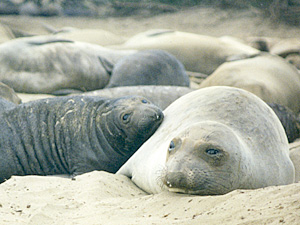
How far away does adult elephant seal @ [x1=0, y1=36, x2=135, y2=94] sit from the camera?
8.21m

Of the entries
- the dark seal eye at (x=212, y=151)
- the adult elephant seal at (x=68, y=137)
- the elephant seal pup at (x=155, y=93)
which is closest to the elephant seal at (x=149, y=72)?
the elephant seal pup at (x=155, y=93)

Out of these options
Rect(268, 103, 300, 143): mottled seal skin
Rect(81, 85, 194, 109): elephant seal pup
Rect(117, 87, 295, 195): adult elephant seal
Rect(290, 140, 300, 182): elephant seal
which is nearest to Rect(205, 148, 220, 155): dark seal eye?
Rect(117, 87, 295, 195): adult elephant seal

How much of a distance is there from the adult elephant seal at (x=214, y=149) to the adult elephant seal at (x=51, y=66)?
418 centimetres

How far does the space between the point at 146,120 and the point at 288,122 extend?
2.24 meters

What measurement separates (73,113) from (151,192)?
160 centimetres

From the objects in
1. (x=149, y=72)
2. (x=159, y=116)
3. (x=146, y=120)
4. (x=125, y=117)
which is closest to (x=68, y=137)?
(x=125, y=117)

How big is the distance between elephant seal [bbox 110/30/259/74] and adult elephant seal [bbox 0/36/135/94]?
5.13 feet

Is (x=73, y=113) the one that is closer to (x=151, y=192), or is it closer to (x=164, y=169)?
(x=151, y=192)

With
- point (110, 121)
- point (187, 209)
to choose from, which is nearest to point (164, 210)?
point (187, 209)

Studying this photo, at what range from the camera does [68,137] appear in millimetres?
5016

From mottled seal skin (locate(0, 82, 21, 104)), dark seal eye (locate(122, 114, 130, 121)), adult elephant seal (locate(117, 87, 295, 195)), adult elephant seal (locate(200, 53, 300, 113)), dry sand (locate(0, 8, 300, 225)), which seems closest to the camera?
dry sand (locate(0, 8, 300, 225))

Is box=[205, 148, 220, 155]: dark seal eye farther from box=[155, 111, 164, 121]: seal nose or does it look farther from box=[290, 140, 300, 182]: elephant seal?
box=[155, 111, 164, 121]: seal nose

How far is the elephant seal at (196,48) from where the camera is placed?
10.4 meters

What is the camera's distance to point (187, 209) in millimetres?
2848
